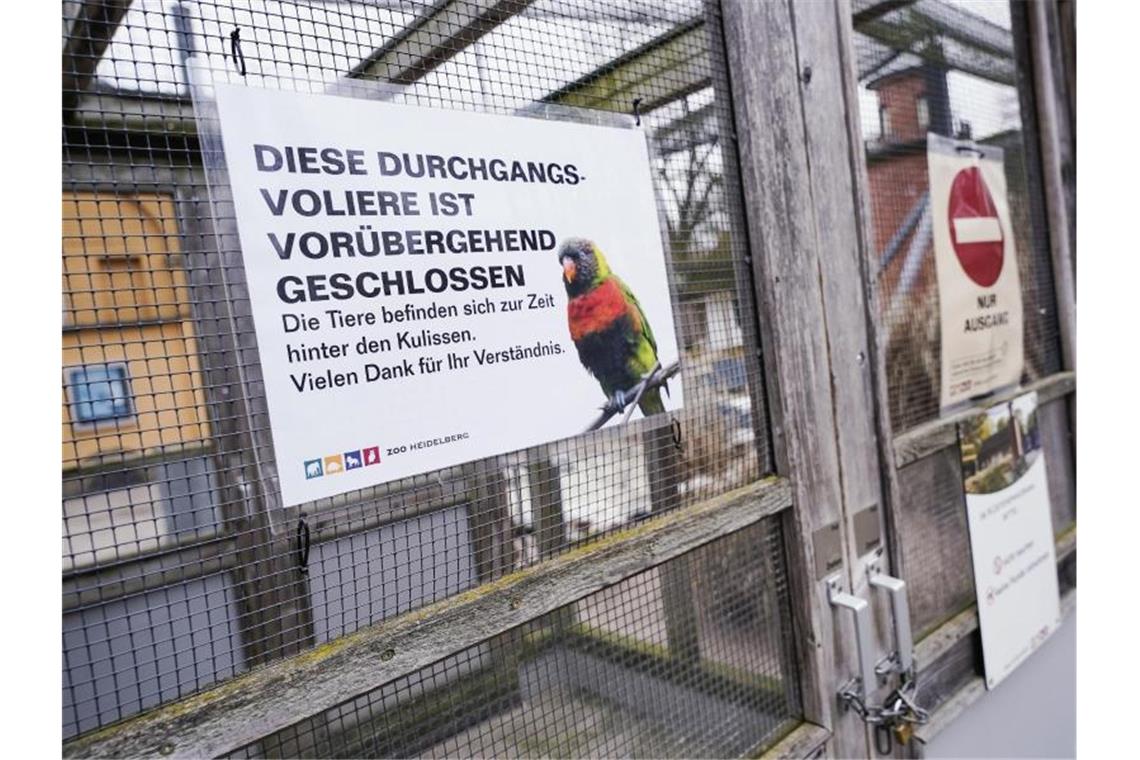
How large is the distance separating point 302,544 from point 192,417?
5.9 inches

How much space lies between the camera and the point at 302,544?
67cm

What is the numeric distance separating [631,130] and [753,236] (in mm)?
277

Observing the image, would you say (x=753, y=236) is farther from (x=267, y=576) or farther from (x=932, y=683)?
(x=932, y=683)

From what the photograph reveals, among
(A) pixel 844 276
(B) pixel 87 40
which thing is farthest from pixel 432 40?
(A) pixel 844 276

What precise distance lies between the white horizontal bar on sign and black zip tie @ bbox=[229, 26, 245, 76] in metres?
1.33

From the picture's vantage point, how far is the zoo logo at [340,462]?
2.17 feet

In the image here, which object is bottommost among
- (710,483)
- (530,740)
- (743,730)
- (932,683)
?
(932,683)

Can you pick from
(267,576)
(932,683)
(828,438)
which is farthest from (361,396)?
(932,683)

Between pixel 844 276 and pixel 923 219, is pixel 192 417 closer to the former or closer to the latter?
pixel 844 276

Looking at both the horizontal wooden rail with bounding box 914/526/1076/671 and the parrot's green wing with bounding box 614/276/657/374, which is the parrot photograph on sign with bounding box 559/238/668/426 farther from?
the horizontal wooden rail with bounding box 914/526/1076/671

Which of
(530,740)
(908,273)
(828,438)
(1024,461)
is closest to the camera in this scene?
(530,740)

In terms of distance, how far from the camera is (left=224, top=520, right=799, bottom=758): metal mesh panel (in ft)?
2.47

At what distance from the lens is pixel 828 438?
1.17 metres

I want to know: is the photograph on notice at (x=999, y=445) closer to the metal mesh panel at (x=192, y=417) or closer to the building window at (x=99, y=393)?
the metal mesh panel at (x=192, y=417)
